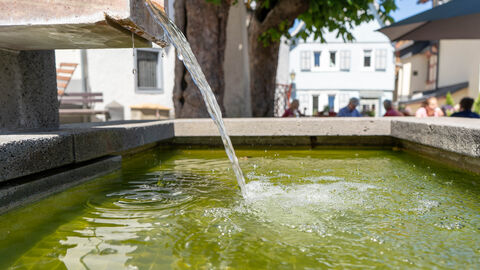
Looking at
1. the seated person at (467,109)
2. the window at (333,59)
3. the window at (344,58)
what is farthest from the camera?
the window at (333,59)

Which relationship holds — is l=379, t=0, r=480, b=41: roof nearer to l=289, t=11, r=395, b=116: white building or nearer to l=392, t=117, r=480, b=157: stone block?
l=392, t=117, r=480, b=157: stone block

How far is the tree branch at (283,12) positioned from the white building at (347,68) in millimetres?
16999

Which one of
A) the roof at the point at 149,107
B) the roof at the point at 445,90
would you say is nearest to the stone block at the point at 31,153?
the roof at the point at 149,107

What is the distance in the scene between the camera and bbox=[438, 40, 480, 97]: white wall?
19.8 metres

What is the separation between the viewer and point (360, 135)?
14.4ft

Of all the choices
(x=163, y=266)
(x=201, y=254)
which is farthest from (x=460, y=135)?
(x=163, y=266)

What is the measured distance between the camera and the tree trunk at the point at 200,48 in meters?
6.35

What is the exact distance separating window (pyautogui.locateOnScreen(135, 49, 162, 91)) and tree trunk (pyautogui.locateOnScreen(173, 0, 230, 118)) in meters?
8.82

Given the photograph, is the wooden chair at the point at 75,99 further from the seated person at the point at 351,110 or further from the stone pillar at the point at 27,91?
the stone pillar at the point at 27,91

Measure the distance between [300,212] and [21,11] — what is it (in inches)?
68.1

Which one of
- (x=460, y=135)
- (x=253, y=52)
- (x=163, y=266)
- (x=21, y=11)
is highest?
(x=253, y=52)

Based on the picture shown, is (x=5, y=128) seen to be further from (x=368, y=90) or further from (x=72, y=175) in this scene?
(x=368, y=90)

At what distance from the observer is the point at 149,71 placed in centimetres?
1517

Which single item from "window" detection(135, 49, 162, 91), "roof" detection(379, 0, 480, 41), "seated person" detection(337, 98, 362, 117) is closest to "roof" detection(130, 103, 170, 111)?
"window" detection(135, 49, 162, 91)
